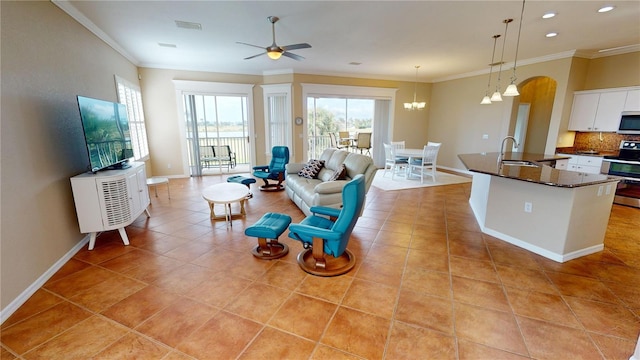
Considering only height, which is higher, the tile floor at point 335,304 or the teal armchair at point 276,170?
the teal armchair at point 276,170

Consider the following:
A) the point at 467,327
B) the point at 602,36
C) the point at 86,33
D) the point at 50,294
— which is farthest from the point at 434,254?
the point at 86,33

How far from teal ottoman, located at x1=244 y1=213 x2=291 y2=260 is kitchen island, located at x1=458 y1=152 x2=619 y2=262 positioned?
2.52 meters

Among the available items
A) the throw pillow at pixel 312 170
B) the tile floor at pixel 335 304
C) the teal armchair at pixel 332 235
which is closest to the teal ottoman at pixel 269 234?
the tile floor at pixel 335 304

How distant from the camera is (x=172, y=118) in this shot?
6.51 meters

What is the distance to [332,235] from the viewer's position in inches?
91.9

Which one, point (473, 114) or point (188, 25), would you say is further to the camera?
point (473, 114)

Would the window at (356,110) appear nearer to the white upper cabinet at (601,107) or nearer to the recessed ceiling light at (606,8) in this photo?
the white upper cabinet at (601,107)

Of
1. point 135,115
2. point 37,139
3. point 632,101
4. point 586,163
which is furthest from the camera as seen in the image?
point 135,115

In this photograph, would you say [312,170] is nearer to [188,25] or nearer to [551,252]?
[188,25]

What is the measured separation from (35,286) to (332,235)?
2.64m

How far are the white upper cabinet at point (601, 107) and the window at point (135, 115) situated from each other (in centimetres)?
879

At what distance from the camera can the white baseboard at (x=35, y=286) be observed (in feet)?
6.45

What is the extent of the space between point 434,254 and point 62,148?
4.31 meters

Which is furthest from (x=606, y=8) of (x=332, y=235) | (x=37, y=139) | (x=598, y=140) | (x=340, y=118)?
(x=340, y=118)
